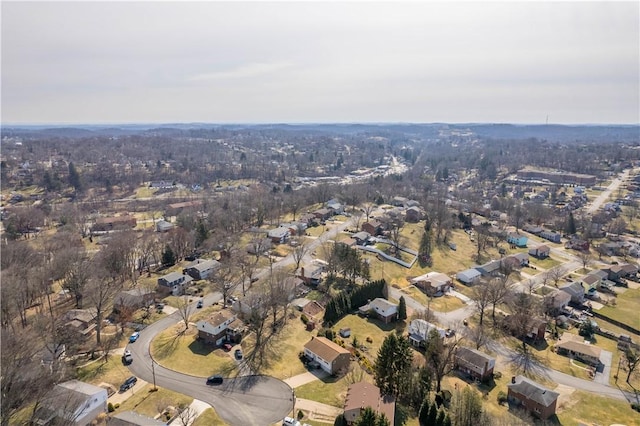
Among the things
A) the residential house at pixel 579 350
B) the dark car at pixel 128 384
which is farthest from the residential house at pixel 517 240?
the dark car at pixel 128 384

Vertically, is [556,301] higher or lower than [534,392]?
higher

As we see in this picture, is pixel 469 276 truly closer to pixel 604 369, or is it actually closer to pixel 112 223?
pixel 604 369

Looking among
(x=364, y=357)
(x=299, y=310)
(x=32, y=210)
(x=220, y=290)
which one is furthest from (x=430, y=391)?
(x=32, y=210)

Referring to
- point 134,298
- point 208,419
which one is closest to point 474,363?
point 208,419

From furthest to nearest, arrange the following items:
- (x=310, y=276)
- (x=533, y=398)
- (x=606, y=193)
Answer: (x=606, y=193), (x=310, y=276), (x=533, y=398)

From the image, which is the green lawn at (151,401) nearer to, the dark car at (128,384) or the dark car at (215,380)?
the dark car at (128,384)

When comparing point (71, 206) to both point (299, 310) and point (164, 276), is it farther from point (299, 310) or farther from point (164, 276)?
point (299, 310)

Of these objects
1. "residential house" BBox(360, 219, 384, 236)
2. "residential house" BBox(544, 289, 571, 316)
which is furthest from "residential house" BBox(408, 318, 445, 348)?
"residential house" BBox(360, 219, 384, 236)
